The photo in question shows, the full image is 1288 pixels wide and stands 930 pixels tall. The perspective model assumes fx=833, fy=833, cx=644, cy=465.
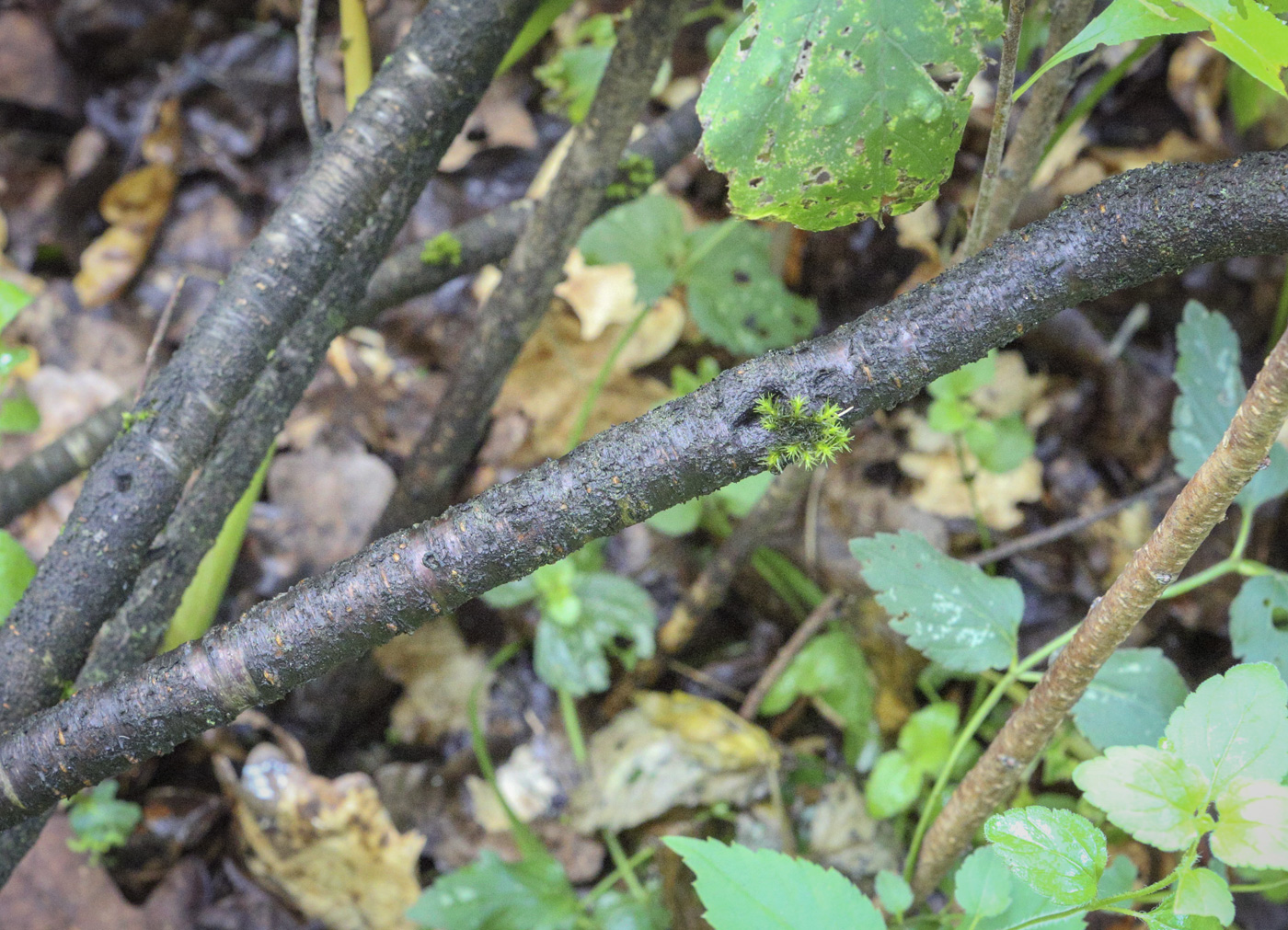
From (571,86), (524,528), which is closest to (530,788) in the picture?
(524,528)

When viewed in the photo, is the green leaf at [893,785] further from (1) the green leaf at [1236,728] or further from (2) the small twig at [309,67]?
(2) the small twig at [309,67]

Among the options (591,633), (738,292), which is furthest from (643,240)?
(591,633)

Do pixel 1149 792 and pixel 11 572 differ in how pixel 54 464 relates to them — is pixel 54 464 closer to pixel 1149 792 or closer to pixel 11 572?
pixel 11 572

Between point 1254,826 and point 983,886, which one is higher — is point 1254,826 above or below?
above

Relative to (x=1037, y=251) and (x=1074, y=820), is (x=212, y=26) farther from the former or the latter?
(x=1074, y=820)

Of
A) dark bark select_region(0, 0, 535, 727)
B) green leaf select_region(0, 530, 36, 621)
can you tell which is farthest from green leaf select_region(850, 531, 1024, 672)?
green leaf select_region(0, 530, 36, 621)

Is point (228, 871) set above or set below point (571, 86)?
below
